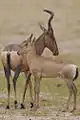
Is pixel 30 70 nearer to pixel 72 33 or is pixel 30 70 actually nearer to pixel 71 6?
pixel 72 33

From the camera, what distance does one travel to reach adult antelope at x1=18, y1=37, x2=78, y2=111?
1545 cm

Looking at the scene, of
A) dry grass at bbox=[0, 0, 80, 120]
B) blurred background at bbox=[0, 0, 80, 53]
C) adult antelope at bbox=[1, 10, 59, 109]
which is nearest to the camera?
adult antelope at bbox=[1, 10, 59, 109]

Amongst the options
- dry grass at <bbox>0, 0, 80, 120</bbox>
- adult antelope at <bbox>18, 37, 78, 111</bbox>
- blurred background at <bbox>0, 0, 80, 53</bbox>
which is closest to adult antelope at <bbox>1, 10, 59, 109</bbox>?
adult antelope at <bbox>18, 37, 78, 111</bbox>

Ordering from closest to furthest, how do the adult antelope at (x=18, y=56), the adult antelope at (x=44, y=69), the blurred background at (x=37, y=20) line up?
the adult antelope at (x=44, y=69) < the adult antelope at (x=18, y=56) < the blurred background at (x=37, y=20)

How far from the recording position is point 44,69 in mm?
15727

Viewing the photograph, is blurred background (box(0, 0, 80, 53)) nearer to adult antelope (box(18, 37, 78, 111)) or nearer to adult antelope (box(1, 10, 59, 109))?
adult antelope (box(1, 10, 59, 109))

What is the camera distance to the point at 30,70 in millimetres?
15961

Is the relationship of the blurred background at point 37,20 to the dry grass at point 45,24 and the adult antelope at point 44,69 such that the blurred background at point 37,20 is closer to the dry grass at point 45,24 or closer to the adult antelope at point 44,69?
the dry grass at point 45,24

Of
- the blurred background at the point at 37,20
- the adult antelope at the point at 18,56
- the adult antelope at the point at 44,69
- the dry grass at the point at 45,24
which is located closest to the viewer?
the adult antelope at the point at 44,69

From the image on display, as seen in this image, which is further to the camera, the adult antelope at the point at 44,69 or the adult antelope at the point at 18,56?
the adult antelope at the point at 18,56

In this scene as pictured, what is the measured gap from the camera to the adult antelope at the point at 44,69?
15.5 metres

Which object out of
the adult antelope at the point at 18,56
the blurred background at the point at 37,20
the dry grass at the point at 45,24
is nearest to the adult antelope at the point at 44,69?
the adult antelope at the point at 18,56

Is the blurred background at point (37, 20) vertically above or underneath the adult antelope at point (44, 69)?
above

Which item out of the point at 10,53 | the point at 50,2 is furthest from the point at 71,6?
the point at 10,53
